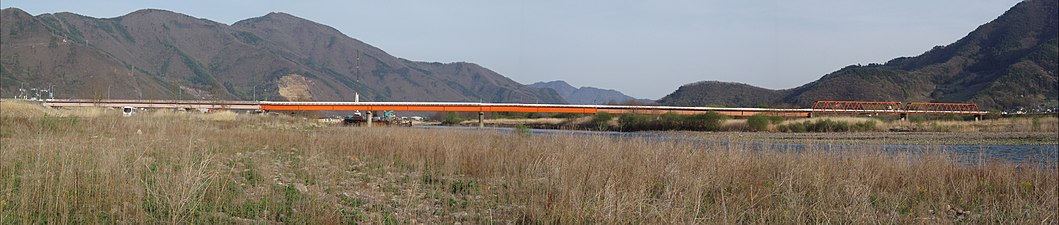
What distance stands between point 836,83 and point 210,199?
13501 centimetres

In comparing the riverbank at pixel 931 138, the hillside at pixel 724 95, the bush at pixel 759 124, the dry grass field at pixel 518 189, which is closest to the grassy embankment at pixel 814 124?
the bush at pixel 759 124

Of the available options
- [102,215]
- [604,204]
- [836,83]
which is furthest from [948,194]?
[836,83]

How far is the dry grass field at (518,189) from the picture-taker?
7.68 m

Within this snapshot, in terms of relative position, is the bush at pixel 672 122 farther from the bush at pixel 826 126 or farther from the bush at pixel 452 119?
the bush at pixel 452 119

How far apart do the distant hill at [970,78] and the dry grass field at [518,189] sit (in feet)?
382

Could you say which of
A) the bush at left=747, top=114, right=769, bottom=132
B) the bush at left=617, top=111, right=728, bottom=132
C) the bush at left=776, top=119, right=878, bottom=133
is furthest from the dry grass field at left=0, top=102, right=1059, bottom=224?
the bush at left=617, top=111, right=728, bottom=132

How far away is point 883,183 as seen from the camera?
43.4ft

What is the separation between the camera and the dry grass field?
25.2ft

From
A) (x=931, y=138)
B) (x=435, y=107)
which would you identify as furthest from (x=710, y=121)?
(x=435, y=107)

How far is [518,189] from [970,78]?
160437mm

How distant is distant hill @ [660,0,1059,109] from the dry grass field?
382 feet

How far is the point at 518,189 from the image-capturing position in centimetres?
1002

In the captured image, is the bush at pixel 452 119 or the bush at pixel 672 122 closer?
the bush at pixel 672 122

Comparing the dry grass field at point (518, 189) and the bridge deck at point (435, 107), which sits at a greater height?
the bridge deck at point (435, 107)
